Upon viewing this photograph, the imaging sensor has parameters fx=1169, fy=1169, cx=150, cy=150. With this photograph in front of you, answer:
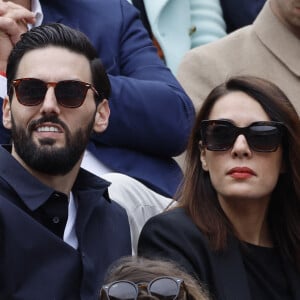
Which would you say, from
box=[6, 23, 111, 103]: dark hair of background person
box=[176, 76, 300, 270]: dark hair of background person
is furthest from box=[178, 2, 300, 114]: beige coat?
box=[6, 23, 111, 103]: dark hair of background person

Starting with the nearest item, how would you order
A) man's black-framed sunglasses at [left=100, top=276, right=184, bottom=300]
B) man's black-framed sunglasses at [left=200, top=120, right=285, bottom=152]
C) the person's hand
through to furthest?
1. man's black-framed sunglasses at [left=100, top=276, right=184, bottom=300]
2. man's black-framed sunglasses at [left=200, top=120, right=285, bottom=152]
3. the person's hand

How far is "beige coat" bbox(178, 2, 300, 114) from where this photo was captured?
16.4 feet

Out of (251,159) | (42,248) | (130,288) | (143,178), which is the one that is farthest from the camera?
(143,178)

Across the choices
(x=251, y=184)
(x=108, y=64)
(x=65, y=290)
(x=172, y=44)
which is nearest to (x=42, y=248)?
(x=65, y=290)

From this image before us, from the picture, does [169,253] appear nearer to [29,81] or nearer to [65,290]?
[65,290]

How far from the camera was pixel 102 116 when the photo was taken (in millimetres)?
4168

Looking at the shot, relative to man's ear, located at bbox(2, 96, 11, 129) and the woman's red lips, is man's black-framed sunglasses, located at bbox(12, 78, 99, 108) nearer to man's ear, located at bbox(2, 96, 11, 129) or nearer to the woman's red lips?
man's ear, located at bbox(2, 96, 11, 129)

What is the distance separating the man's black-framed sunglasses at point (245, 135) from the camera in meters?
3.99

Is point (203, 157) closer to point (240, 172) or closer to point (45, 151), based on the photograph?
point (240, 172)

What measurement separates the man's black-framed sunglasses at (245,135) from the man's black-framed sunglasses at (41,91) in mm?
474

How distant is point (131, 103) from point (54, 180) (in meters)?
0.69

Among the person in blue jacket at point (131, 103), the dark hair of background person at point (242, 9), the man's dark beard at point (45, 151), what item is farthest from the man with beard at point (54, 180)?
the dark hair of background person at point (242, 9)

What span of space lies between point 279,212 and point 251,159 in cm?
35

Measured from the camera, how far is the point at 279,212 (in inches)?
168
